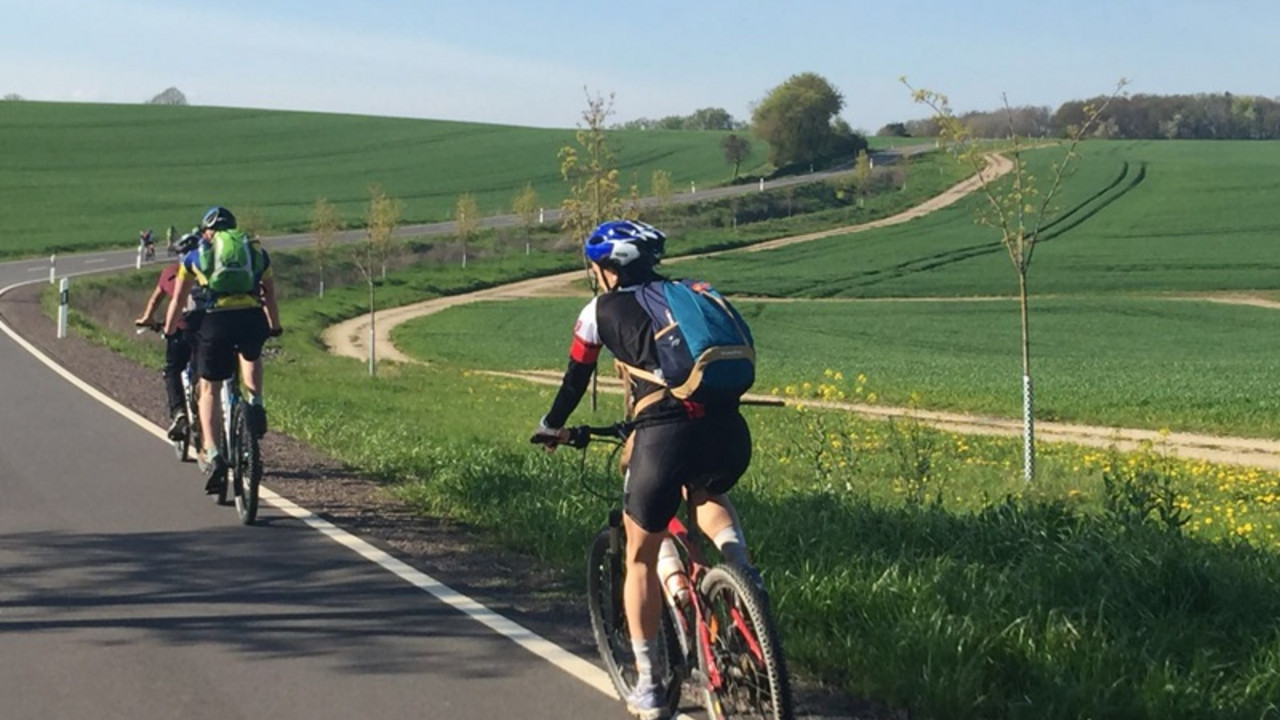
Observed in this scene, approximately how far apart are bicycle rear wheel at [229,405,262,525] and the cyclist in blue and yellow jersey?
212 mm

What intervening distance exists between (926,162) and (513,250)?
45.4 meters

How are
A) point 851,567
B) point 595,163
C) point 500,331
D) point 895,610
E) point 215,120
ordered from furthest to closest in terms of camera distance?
point 215,120 < point 500,331 < point 595,163 < point 851,567 < point 895,610

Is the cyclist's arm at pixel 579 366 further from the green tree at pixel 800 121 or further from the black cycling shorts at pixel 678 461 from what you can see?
the green tree at pixel 800 121

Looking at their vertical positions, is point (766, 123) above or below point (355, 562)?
above

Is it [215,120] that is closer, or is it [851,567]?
[851,567]

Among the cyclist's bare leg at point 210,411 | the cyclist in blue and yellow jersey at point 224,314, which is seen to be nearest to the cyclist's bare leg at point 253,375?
the cyclist in blue and yellow jersey at point 224,314

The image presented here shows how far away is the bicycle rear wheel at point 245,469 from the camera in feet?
28.3

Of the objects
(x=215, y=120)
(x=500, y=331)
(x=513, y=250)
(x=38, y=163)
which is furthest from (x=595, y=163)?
(x=215, y=120)

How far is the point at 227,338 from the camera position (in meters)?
9.18

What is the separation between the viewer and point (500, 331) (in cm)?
4678

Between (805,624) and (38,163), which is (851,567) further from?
(38,163)

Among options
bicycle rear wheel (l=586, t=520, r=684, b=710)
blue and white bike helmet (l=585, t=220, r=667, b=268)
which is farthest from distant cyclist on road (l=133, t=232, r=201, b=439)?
blue and white bike helmet (l=585, t=220, r=667, b=268)

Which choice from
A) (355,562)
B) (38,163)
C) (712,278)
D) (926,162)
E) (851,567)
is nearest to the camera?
(851,567)

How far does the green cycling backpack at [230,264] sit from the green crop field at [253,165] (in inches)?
2242
